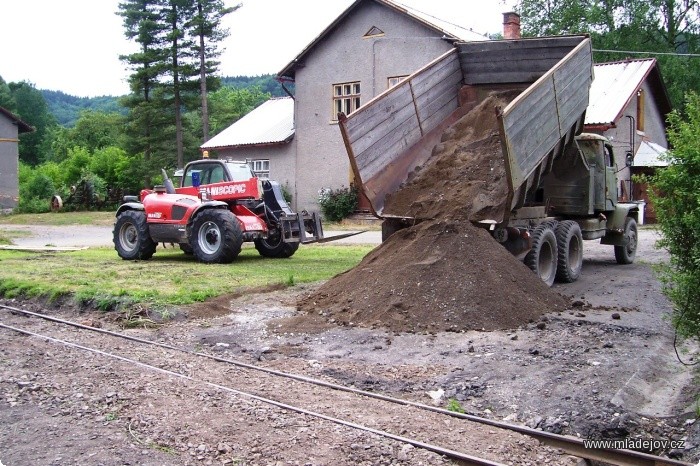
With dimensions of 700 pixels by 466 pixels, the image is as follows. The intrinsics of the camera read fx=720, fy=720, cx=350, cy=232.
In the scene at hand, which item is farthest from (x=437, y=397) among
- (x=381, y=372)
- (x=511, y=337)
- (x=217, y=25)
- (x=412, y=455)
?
(x=217, y=25)

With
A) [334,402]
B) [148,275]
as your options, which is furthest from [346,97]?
[334,402]

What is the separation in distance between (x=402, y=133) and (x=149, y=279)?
16.2 ft

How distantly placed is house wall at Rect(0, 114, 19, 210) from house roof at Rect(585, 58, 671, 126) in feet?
106

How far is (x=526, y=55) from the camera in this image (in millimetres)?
12273

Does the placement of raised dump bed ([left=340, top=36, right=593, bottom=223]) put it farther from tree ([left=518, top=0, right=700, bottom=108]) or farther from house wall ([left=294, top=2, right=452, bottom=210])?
tree ([left=518, top=0, right=700, bottom=108])

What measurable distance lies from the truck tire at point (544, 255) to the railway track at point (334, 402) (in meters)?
5.38

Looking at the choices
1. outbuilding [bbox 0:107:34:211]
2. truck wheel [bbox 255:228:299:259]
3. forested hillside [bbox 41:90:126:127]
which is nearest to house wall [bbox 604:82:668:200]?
truck wheel [bbox 255:228:299:259]

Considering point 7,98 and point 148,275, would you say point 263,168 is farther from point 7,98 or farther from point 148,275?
point 7,98

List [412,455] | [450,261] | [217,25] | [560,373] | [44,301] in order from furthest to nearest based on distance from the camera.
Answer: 1. [217,25]
2. [44,301]
3. [450,261]
4. [560,373]
5. [412,455]

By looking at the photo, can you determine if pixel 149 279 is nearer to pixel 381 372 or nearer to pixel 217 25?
pixel 381 372

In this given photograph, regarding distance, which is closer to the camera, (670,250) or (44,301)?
(670,250)

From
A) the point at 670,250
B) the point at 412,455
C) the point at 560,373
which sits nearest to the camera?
the point at 412,455

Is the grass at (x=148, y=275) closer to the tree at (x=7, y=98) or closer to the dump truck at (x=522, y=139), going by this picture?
the dump truck at (x=522, y=139)

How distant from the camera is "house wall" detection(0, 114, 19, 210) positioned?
137 feet
